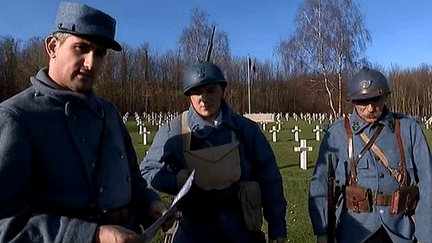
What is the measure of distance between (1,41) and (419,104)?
53101 millimetres

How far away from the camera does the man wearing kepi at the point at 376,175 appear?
3238 mm

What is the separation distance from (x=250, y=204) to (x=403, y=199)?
1223 millimetres

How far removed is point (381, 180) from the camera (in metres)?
3.29

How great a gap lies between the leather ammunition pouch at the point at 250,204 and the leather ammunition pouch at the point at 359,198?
0.86 metres

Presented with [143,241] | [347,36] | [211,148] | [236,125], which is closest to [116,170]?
[143,241]

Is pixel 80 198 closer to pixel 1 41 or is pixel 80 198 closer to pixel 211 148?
pixel 211 148

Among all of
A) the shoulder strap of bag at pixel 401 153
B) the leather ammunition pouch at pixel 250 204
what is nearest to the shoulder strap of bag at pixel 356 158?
the shoulder strap of bag at pixel 401 153

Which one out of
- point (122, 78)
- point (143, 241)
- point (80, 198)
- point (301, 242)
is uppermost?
point (122, 78)

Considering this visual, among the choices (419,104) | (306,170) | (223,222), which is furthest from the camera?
(419,104)

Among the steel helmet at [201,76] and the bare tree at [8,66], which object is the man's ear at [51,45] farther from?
the bare tree at [8,66]

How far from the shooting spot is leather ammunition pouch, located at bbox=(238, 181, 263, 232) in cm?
286

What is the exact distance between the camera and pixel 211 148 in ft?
9.52

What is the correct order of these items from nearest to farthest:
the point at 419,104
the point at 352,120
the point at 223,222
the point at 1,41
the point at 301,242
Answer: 1. the point at 223,222
2. the point at 352,120
3. the point at 301,242
4. the point at 1,41
5. the point at 419,104

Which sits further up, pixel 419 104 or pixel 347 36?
pixel 347 36
